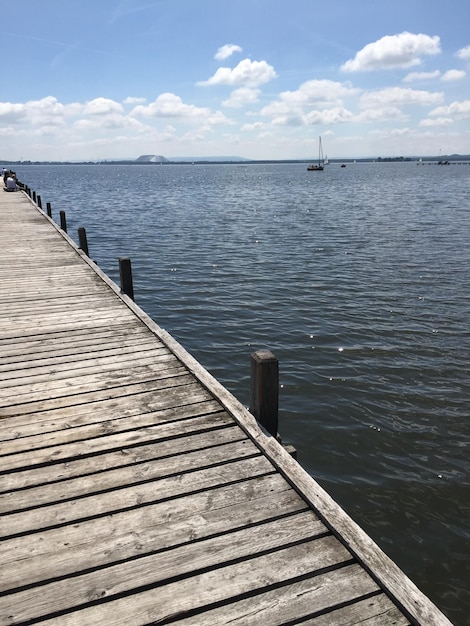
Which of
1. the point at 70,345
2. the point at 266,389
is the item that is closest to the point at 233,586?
the point at 266,389

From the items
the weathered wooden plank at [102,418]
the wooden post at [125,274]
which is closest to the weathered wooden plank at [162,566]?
the weathered wooden plank at [102,418]

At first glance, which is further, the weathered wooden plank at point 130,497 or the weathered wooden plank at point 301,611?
the weathered wooden plank at point 130,497

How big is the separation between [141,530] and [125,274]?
6917 millimetres

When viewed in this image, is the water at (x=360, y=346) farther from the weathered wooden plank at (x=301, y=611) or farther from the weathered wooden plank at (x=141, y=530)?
the weathered wooden plank at (x=141, y=530)

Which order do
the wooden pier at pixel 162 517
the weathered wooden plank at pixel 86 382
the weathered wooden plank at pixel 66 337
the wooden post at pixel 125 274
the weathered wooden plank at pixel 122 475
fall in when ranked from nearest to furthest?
the wooden pier at pixel 162 517
the weathered wooden plank at pixel 122 475
the weathered wooden plank at pixel 86 382
the weathered wooden plank at pixel 66 337
the wooden post at pixel 125 274

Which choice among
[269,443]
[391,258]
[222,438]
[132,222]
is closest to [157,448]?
[222,438]

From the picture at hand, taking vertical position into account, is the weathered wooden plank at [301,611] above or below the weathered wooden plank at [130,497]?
below

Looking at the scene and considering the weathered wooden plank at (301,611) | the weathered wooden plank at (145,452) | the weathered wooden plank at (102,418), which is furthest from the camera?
the weathered wooden plank at (102,418)

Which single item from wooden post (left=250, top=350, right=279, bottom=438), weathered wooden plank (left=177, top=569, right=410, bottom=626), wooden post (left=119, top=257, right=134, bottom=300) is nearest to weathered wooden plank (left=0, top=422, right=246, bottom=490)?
wooden post (left=250, top=350, right=279, bottom=438)

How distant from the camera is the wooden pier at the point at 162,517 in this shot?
9.68ft

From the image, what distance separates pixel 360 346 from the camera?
11125 millimetres

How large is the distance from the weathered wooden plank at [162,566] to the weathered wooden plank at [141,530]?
0.07 metres

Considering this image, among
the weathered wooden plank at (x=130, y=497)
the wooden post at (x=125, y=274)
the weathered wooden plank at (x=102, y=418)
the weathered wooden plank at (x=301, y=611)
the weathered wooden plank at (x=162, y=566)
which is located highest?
the wooden post at (x=125, y=274)

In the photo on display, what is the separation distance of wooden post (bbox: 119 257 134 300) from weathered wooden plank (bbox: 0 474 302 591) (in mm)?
6569
